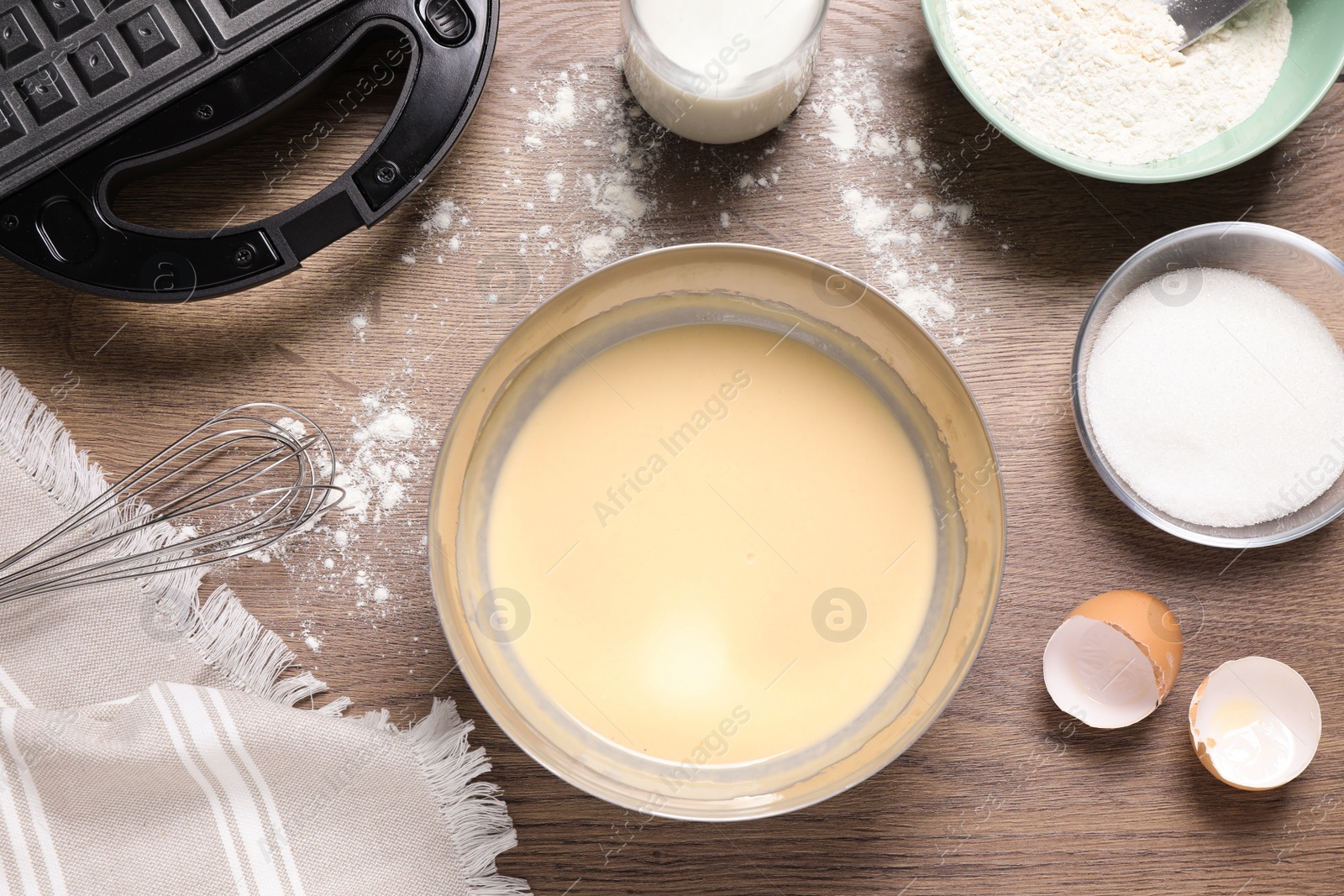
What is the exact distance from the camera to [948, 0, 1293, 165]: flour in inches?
29.2

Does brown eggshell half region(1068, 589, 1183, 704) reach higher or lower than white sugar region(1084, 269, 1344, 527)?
lower

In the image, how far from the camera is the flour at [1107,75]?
0.74m

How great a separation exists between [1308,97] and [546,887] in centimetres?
91

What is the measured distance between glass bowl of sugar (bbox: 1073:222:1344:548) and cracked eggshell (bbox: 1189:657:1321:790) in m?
0.12

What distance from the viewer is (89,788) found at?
0.72 metres

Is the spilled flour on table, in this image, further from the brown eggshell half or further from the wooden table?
the brown eggshell half

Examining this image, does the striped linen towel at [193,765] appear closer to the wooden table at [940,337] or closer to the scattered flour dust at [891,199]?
the wooden table at [940,337]

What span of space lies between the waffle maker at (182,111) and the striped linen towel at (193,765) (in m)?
0.19

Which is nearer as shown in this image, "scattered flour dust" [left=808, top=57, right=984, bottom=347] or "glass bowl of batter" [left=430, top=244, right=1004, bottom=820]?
"glass bowl of batter" [left=430, top=244, right=1004, bottom=820]

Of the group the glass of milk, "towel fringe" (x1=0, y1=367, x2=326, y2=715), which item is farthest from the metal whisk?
the glass of milk

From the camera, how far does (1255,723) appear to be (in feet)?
2.46

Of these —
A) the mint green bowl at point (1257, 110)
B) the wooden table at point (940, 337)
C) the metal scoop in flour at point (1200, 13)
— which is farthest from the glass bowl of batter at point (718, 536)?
the metal scoop in flour at point (1200, 13)

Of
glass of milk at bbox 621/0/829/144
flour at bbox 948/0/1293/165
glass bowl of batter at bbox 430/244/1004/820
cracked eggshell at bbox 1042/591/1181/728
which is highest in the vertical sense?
glass of milk at bbox 621/0/829/144

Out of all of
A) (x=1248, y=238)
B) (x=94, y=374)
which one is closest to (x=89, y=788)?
(x=94, y=374)
